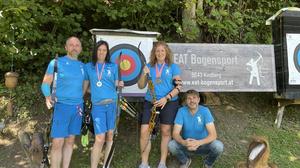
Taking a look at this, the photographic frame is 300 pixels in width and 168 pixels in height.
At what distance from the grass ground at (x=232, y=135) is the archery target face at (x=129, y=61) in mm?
1003

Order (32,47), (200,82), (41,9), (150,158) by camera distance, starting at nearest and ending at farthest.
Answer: (150,158), (200,82), (41,9), (32,47)

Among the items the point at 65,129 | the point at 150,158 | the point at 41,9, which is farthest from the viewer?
the point at 41,9

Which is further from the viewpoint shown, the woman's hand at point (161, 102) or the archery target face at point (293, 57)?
the archery target face at point (293, 57)

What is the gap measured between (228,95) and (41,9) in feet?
13.2

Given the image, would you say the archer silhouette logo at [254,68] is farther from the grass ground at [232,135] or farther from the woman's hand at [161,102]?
the woman's hand at [161,102]

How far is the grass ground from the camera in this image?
605 centimetres

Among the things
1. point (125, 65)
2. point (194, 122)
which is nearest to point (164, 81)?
point (194, 122)

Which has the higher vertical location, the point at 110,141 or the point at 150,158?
the point at 110,141

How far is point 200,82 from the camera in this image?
6.65 m

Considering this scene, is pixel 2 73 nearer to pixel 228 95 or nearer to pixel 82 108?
pixel 82 108

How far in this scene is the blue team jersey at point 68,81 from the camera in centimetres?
501

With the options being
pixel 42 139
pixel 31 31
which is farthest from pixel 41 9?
pixel 42 139

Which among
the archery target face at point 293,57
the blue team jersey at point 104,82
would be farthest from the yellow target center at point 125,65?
the archery target face at point 293,57

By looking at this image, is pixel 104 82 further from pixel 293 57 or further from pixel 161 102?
pixel 293 57
